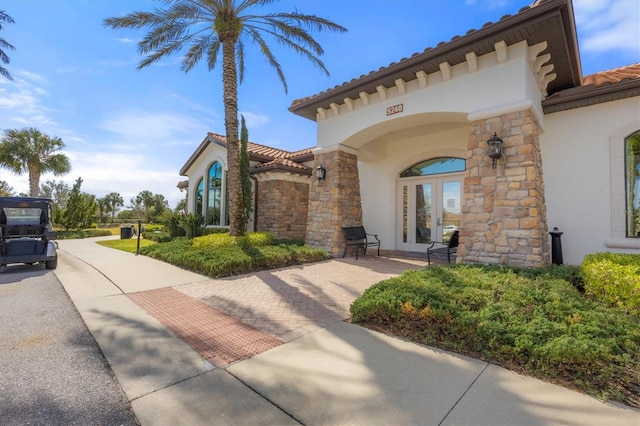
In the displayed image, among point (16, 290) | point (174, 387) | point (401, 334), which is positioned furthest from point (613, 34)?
point (16, 290)

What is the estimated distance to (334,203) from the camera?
9578 mm

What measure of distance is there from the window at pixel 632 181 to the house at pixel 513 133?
0.02 metres

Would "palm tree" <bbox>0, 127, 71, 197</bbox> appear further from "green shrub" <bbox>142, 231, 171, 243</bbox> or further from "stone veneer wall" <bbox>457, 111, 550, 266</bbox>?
"stone veneer wall" <bbox>457, 111, 550, 266</bbox>

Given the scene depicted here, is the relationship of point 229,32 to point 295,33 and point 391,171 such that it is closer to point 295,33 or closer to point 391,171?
point 295,33

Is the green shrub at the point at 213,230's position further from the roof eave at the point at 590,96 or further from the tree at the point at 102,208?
the tree at the point at 102,208

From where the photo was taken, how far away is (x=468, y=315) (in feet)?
11.1

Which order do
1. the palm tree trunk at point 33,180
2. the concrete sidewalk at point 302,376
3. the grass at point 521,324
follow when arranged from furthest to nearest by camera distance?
the palm tree trunk at point 33,180 < the grass at point 521,324 < the concrete sidewalk at point 302,376

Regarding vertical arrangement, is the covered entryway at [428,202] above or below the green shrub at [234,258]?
above

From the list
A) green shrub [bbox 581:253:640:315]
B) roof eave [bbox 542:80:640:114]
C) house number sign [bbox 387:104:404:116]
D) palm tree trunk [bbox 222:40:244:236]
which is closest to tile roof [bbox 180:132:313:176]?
palm tree trunk [bbox 222:40:244:236]

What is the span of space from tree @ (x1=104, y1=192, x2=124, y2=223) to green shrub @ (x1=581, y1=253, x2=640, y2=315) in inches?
2247

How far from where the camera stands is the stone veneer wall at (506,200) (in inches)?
231

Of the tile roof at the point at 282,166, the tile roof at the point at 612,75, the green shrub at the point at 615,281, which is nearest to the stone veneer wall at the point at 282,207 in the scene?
the tile roof at the point at 282,166

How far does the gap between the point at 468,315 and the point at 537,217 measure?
12.3 ft

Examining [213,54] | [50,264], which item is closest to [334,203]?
[213,54]
